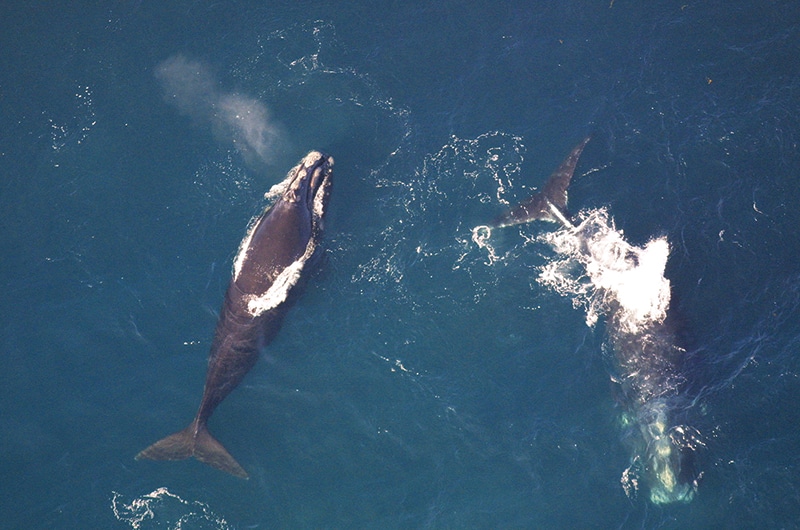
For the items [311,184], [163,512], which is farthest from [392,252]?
[163,512]

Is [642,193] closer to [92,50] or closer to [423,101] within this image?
[423,101]

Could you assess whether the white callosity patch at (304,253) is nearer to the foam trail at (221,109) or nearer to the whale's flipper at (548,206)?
the foam trail at (221,109)

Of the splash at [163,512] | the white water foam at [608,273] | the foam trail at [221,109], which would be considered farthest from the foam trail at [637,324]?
the splash at [163,512]

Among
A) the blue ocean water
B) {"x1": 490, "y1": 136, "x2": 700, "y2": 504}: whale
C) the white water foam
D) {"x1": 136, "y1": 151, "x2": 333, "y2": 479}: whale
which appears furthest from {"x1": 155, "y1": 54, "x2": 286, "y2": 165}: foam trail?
the white water foam

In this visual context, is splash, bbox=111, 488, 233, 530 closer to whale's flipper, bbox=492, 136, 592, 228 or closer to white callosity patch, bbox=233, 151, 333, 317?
white callosity patch, bbox=233, 151, 333, 317

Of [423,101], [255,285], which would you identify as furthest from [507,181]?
[255,285]

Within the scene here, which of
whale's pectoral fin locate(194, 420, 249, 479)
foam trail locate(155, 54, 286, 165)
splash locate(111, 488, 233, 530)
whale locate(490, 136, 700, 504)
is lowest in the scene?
splash locate(111, 488, 233, 530)

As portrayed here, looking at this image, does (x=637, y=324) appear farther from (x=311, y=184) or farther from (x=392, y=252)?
(x=311, y=184)
